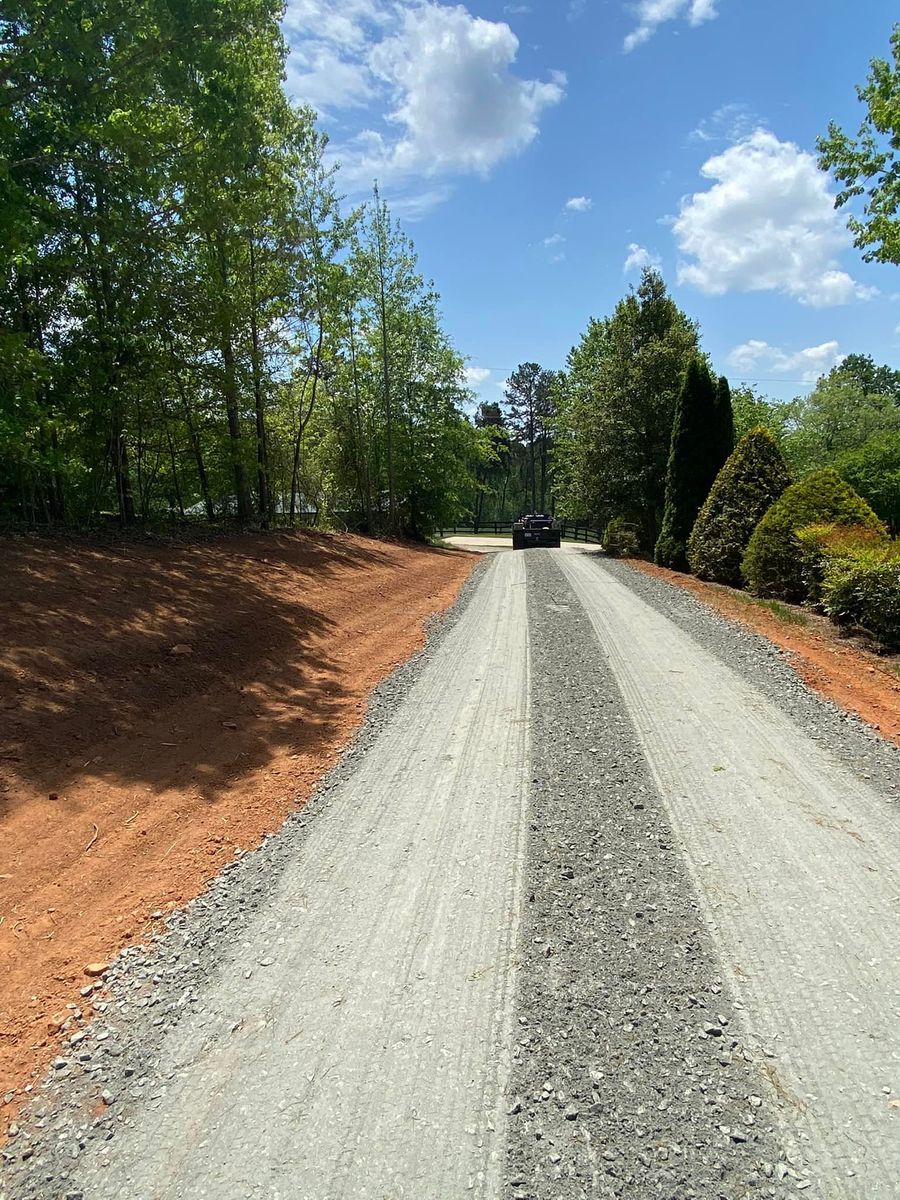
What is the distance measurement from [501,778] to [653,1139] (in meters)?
2.20

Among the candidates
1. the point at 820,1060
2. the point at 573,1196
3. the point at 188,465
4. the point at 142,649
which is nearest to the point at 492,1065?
the point at 573,1196

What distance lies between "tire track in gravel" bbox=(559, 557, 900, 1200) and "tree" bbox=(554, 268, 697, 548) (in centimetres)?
1671

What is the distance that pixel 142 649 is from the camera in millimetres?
5738

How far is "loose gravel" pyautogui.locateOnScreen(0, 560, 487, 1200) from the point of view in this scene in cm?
167

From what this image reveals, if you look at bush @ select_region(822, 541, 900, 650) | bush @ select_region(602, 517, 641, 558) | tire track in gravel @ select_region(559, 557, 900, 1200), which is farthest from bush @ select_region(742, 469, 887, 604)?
bush @ select_region(602, 517, 641, 558)

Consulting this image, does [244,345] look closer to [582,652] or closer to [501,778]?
[582,652]

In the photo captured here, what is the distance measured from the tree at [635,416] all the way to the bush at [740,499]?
7374 mm

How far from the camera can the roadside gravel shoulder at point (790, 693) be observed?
3.89 metres

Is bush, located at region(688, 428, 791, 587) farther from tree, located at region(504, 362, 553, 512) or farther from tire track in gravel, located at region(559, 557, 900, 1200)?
tree, located at region(504, 362, 553, 512)

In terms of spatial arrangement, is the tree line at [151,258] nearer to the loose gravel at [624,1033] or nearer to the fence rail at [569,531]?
the loose gravel at [624,1033]

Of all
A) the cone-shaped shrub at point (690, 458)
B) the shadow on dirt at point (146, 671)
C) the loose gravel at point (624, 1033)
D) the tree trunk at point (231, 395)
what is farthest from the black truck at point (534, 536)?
the loose gravel at point (624, 1033)

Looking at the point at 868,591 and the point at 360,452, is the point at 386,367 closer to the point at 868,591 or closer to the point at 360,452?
the point at 360,452

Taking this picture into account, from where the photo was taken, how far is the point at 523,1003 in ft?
6.97

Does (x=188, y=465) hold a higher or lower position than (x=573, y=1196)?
higher
